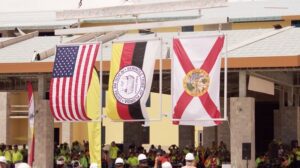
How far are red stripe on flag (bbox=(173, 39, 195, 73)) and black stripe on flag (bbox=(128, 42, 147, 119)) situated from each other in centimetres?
76

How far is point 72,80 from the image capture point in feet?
67.0

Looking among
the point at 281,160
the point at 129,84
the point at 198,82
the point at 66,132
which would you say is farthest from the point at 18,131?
the point at 198,82

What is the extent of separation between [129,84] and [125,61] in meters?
0.59

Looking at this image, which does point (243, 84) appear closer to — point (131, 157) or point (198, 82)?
point (131, 157)

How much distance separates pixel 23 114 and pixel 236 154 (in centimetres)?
2702

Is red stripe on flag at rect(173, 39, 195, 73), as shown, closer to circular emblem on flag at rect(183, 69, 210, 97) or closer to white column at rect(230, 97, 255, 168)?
circular emblem on flag at rect(183, 69, 210, 97)

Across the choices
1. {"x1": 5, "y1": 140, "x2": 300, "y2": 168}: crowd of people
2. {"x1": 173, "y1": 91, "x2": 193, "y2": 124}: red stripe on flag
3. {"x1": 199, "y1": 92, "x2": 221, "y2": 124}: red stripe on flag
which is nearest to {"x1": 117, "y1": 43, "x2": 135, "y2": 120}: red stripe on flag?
{"x1": 173, "y1": 91, "x2": 193, "y2": 124}: red stripe on flag

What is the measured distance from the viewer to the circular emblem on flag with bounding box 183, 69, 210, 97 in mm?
19281

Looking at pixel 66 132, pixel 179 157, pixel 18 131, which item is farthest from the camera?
pixel 18 131

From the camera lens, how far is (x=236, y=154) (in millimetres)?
26844

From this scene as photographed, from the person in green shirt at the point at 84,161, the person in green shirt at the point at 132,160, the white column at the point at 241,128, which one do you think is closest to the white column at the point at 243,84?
the white column at the point at 241,128

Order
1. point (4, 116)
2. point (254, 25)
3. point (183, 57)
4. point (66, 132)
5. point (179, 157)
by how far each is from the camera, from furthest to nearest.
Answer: point (66, 132), point (4, 116), point (254, 25), point (179, 157), point (183, 57)

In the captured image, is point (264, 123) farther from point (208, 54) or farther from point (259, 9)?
point (208, 54)

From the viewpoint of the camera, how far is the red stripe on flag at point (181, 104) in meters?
19.4
